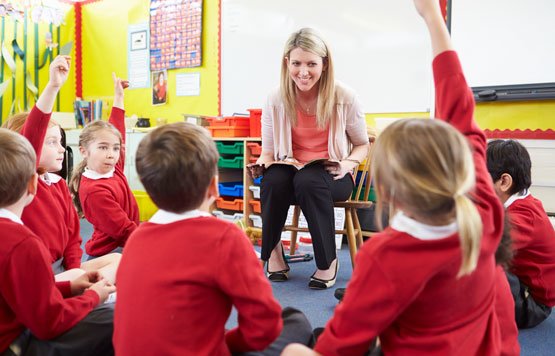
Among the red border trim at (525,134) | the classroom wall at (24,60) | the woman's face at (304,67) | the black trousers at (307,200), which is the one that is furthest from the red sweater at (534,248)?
the classroom wall at (24,60)

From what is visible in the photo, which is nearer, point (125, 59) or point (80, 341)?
point (80, 341)

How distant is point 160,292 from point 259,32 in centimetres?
320

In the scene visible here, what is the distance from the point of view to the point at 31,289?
924mm

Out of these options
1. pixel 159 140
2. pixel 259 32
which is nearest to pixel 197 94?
pixel 259 32

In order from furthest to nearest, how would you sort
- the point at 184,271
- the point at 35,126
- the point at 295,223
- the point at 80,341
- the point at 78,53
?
the point at 78,53 → the point at 295,223 → the point at 35,126 → the point at 80,341 → the point at 184,271

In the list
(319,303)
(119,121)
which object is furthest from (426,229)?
(119,121)

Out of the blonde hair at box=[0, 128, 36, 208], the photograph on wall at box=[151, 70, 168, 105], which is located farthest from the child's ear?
the photograph on wall at box=[151, 70, 168, 105]

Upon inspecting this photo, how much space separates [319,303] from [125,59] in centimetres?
349

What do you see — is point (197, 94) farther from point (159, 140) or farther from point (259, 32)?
point (159, 140)

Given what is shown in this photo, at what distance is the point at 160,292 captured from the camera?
80 cm

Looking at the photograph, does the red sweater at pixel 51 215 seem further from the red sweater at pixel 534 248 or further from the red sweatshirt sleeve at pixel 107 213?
the red sweater at pixel 534 248

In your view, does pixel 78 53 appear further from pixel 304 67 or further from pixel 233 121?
pixel 304 67

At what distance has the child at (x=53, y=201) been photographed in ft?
4.40

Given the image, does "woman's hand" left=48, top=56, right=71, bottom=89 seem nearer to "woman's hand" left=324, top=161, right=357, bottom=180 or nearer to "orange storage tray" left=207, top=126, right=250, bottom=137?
"woman's hand" left=324, top=161, right=357, bottom=180
